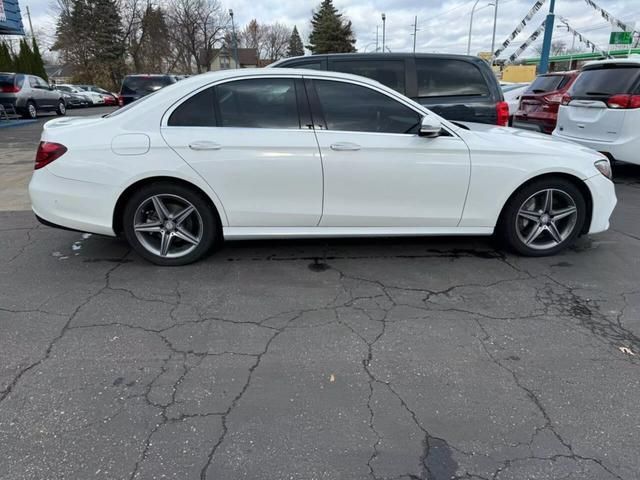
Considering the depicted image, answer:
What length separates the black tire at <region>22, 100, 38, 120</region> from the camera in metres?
17.8

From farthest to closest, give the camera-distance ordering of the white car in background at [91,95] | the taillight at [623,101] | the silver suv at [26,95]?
1. the white car in background at [91,95]
2. the silver suv at [26,95]
3. the taillight at [623,101]

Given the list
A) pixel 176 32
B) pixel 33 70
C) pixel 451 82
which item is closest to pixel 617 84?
pixel 451 82

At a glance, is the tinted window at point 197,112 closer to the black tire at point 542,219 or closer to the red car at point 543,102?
the black tire at point 542,219

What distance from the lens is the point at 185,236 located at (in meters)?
3.94

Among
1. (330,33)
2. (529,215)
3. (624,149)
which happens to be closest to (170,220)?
(529,215)

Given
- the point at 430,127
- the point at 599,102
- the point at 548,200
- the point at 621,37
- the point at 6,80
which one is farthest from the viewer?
the point at 621,37

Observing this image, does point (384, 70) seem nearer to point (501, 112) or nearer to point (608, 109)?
point (501, 112)

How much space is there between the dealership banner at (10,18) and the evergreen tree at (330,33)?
44.2 meters

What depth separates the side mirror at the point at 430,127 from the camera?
3.66 metres

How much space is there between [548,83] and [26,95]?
59.5ft

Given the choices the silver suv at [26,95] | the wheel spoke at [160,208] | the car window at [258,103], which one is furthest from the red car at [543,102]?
the silver suv at [26,95]

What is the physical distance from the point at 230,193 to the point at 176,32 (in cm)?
5161

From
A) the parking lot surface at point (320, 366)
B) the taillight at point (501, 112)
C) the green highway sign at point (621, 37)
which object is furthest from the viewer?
the green highway sign at point (621, 37)

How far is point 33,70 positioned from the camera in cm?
2378
